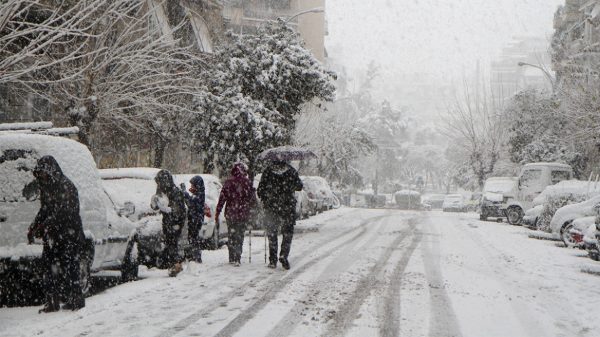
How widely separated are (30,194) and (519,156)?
32950mm

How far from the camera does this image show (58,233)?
275 inches

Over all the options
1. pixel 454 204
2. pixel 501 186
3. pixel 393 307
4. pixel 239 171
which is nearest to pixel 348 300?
pixel 393 307

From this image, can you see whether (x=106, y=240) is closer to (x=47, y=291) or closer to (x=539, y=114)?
(x=47, y=291)

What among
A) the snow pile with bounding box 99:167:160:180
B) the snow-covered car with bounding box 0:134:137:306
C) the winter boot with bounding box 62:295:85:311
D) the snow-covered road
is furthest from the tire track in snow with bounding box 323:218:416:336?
the snow pile with bounding box 99:167:160:180

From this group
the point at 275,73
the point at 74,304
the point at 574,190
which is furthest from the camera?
the point at 574,190

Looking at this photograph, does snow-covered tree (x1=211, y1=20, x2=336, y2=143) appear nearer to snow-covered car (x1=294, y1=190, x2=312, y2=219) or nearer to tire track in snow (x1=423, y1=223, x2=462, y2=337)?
snow-covered car (x1=294, y1=190, x2=312, y2=219)

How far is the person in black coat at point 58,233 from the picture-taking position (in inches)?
272

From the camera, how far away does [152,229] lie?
32.3 ft

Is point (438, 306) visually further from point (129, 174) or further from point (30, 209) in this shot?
point (129, 174)

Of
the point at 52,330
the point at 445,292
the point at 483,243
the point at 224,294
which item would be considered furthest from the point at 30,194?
the point at 483,243

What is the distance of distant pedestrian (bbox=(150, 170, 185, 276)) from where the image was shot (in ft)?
31.4

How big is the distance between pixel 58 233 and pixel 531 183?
21.3m

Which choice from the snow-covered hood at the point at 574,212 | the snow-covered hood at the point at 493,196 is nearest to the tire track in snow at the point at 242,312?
the snow-covered hood at the point at 574,212

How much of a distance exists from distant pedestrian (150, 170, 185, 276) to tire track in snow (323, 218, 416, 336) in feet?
9.16
